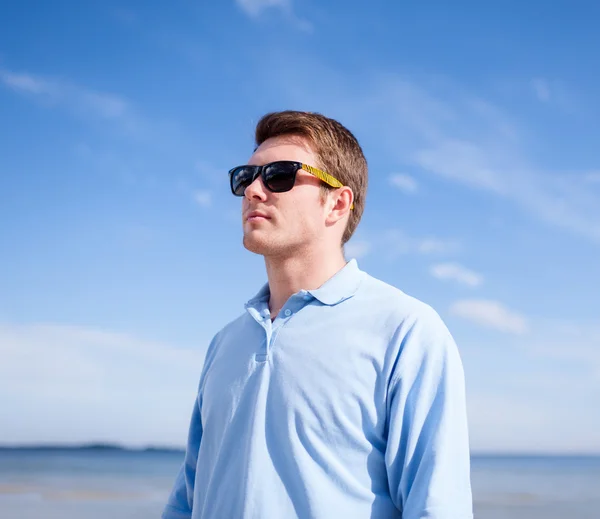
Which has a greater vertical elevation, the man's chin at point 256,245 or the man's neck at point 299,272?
the man's chin at point 256,245

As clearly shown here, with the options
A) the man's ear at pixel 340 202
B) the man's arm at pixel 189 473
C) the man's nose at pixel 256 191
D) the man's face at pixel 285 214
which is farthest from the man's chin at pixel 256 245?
the man's arm at pixel 189 473

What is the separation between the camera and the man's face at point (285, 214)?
8.63 ft

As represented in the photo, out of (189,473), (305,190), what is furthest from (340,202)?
(189,473)

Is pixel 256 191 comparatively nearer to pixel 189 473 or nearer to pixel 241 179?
pixel 241 179

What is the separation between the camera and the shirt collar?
8.20 ft

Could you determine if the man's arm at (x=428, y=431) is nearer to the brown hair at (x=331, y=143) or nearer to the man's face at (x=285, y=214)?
the man's face at (x=285, y=214)

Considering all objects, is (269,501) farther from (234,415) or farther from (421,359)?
(421,359)

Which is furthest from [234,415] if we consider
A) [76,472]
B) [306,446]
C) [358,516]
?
[76,472]

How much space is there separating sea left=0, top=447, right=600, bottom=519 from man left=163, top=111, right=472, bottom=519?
1195 cm

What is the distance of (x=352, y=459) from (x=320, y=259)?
781mm

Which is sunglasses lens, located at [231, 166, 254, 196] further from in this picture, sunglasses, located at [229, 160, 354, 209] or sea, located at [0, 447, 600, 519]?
sea, located at [0, 447, 600, 519]

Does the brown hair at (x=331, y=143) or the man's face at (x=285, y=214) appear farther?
the brown hair at (x=331, y=143)

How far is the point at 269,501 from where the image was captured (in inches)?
87.4

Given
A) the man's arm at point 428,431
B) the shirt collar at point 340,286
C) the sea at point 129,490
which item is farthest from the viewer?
the sea at point 129,490
